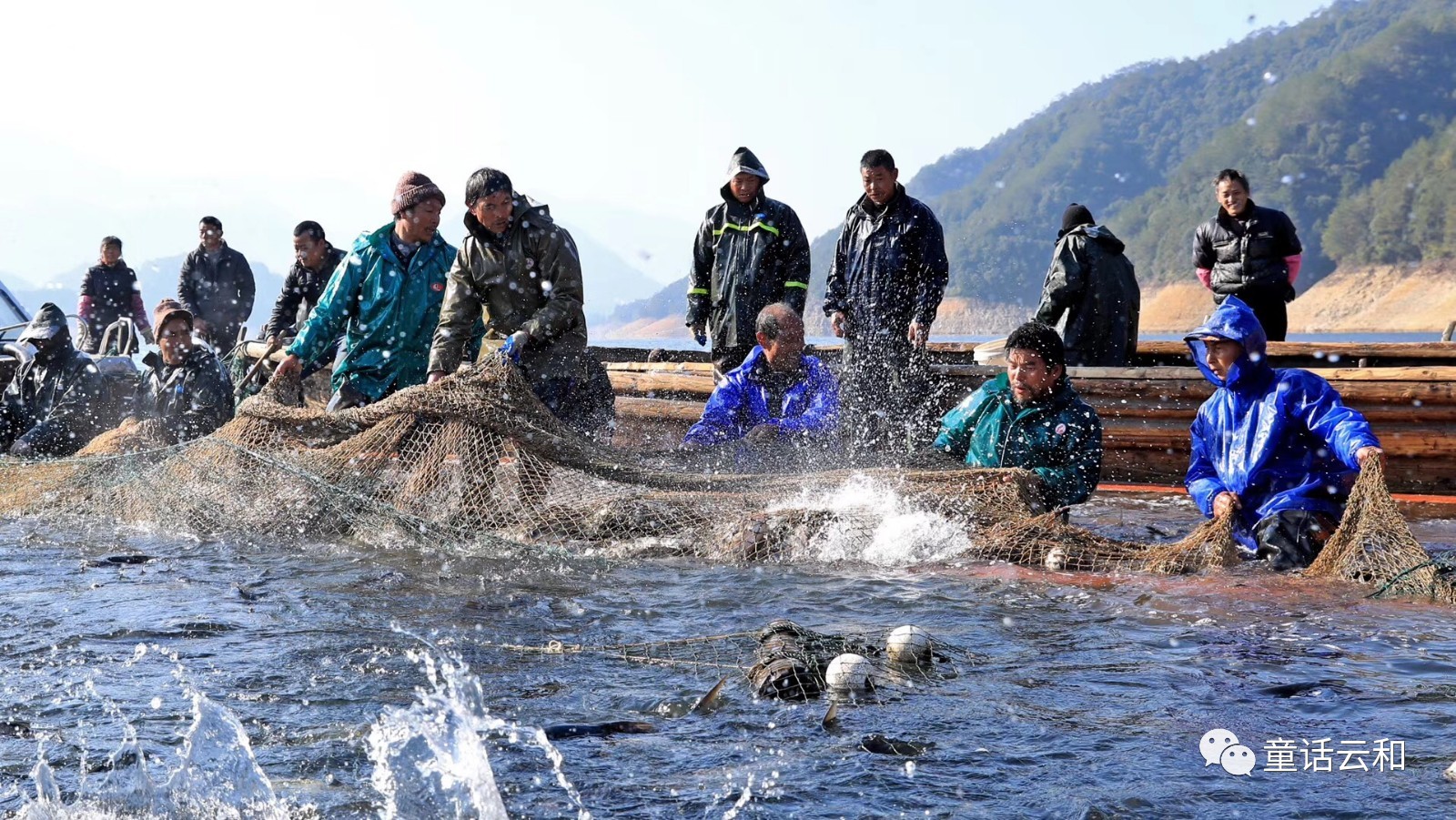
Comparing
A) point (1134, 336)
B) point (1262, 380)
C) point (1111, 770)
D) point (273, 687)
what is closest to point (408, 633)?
point (273, 687)

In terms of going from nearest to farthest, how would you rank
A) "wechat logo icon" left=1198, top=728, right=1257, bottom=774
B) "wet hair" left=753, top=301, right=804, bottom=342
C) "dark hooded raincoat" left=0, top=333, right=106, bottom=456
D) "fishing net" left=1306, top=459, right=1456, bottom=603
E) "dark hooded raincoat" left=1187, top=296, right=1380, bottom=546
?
"wechat logo icon" left=1198, top=728, right=1257, bottom=774 → "fishing net" left=1306, top=459, right=1456, bottom=603 → "dark hooded raincoat" left=1187, top=296, right=1380, bottom=546 → "wet hair" left=753, top=301, right=804, bottom=342 → "dark hooded raincoat" left=0, top=333, right=106, bottom=456

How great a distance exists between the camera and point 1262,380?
6.70 metres

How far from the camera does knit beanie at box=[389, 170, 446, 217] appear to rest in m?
7.99

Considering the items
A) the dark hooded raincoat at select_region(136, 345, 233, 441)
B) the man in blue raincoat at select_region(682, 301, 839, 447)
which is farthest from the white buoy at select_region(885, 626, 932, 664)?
the dark hooded raincoat at select_region(136, 345, 233, 441)

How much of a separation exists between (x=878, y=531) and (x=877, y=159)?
3.62m

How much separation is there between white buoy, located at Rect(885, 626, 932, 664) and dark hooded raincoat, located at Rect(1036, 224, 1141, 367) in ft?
18.6

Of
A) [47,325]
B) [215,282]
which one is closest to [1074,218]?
[47,325]

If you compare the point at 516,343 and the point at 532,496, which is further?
the point at 516,343

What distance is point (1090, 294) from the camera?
10.5m

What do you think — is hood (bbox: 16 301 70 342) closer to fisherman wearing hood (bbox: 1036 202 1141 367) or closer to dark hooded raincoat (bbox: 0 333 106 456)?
dark hooded raincoat (bbox: 0 333 106 456)

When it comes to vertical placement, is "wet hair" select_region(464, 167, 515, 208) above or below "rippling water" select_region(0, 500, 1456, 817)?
above

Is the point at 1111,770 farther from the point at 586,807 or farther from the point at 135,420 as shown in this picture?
the point at 135,420

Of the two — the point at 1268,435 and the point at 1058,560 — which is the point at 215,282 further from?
the point at 1268,435

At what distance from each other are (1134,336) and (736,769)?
8293 mm
